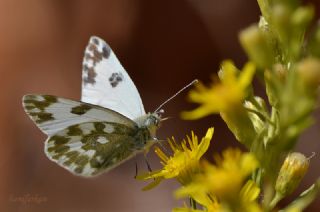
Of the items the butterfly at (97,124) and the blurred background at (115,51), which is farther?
the blurred background at (115,51)

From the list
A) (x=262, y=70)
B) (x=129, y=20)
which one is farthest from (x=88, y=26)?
(x=262, y=70)

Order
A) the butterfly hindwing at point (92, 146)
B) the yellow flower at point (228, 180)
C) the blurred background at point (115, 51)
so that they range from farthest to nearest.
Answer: the blurred background at point (115, 51), the butterfly hindwing at point (92, 146), the yellow flower at point (228, 180)

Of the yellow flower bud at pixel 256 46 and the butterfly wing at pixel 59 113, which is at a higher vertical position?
the yellow flower bud at pixel 256 46

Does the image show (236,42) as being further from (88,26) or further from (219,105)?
(219,105)

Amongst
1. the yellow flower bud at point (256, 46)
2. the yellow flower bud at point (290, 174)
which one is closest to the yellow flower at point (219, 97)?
the yellow flower bud at point (256, 46)

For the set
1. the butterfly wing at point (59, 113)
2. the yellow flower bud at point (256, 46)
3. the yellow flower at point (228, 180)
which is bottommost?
the yellow flower at point (228, 180)

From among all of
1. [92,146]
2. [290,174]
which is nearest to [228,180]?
[290,174]

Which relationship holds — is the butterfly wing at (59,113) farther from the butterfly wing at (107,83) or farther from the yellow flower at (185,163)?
the yellow flower at (185,163)

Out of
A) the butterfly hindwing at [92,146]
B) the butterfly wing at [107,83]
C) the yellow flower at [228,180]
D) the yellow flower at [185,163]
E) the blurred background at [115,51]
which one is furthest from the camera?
the blurred background at [115,51]
